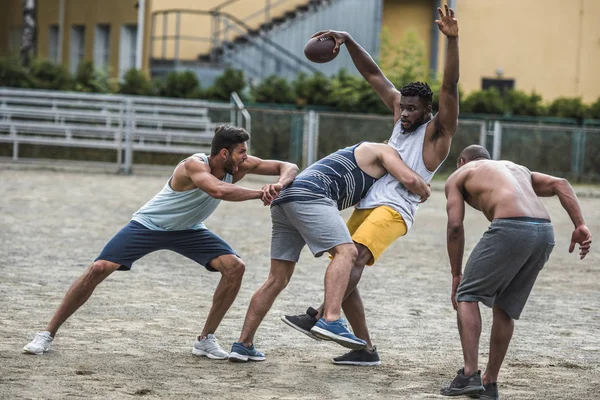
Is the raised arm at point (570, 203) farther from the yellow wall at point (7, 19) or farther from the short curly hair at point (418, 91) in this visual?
the yellow wall at point (7, 19)

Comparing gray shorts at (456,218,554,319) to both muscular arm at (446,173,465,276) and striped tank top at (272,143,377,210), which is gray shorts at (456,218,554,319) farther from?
striped tank top at (272,143,377,210)

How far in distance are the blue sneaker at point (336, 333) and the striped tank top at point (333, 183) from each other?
0.79 metres

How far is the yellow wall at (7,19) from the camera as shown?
132 ft

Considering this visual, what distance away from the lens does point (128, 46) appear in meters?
34.4

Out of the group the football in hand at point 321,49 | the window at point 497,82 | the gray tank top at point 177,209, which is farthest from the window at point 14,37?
the gray tank top at point 177,209

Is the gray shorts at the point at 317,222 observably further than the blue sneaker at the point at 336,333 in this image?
Yes

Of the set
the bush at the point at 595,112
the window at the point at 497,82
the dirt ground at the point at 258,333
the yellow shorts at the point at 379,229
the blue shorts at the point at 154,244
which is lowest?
the dirt ground at the point at 258,333

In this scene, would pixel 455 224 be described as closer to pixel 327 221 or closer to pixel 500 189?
pixel 500 189

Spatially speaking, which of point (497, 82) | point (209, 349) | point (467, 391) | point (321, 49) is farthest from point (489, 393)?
point (497, 82)

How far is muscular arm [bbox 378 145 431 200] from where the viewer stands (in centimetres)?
688

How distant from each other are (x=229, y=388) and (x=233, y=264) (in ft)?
3.82

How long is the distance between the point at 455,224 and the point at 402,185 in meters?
0.85

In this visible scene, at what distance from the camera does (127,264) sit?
709 centimetres

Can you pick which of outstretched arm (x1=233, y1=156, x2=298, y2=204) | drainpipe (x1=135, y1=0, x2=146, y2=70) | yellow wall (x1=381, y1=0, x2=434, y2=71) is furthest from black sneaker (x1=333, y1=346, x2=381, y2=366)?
yellow wall (x1=381, y1=0, x2=434, y2=71)
